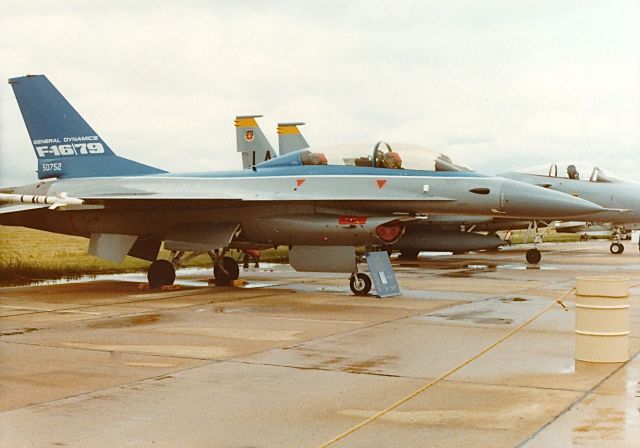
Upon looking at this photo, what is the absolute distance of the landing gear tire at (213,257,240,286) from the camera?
50.0 feet

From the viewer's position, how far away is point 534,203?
12156 mm

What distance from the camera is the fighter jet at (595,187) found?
2066 centimetres

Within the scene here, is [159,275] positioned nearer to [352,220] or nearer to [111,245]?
[111,245]

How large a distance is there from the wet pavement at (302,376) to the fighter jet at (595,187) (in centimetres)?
949

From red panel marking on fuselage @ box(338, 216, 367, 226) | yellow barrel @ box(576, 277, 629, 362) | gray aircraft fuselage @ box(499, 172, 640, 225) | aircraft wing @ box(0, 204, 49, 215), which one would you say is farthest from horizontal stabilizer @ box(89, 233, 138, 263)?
gray aircraft fuselage @ box(499, 172, 640, 225)

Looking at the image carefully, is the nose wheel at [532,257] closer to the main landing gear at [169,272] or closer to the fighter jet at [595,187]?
the fighter jet at [595,187]

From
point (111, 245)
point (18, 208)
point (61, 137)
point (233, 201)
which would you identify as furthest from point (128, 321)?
point (61, 137)

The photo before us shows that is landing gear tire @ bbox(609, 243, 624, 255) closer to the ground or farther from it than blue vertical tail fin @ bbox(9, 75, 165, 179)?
closer to the ground

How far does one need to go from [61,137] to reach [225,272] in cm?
439

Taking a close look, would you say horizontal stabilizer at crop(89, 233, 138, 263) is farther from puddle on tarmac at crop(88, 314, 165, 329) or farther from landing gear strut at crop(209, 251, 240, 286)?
puddle on tarmac at crop(88, 314, 165, 329)

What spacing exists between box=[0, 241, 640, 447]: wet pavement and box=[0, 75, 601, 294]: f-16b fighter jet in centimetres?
142

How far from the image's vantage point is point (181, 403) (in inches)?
206

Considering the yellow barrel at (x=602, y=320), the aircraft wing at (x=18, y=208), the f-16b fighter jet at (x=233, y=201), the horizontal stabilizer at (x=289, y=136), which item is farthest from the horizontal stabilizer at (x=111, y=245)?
the horizontal stabilizer at (x=289, y=136)

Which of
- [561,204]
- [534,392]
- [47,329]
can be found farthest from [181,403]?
[561,204]
